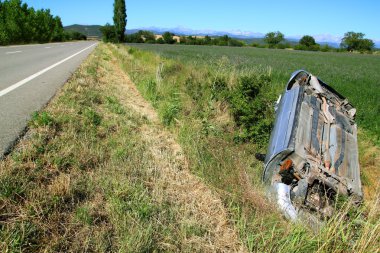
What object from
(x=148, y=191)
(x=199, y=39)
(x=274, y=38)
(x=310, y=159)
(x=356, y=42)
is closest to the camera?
(x=148, y=191)

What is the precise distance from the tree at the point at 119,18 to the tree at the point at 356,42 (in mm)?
76601

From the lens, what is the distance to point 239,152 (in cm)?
499

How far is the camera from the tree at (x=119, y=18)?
54125 millimetres

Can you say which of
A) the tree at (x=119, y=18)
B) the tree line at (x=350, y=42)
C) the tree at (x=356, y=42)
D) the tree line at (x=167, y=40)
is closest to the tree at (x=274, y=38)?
the tree line at (x=350, y=42)

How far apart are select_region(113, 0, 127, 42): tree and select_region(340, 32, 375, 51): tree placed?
76601mm

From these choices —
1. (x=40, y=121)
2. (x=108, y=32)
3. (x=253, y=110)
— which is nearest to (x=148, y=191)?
(x=40, y=121)

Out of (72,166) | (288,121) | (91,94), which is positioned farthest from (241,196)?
(91,94)

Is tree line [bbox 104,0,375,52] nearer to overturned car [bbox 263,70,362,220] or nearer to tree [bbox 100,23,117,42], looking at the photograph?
tree [bbox 100,23,117,42]

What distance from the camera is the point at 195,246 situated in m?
2.53

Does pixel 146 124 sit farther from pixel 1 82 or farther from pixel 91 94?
pixel 1 82

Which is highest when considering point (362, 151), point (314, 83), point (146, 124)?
point (314, 83)

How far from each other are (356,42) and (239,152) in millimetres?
110760

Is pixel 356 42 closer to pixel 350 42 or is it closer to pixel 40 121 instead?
pixel 350 42

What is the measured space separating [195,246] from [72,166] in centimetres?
179
